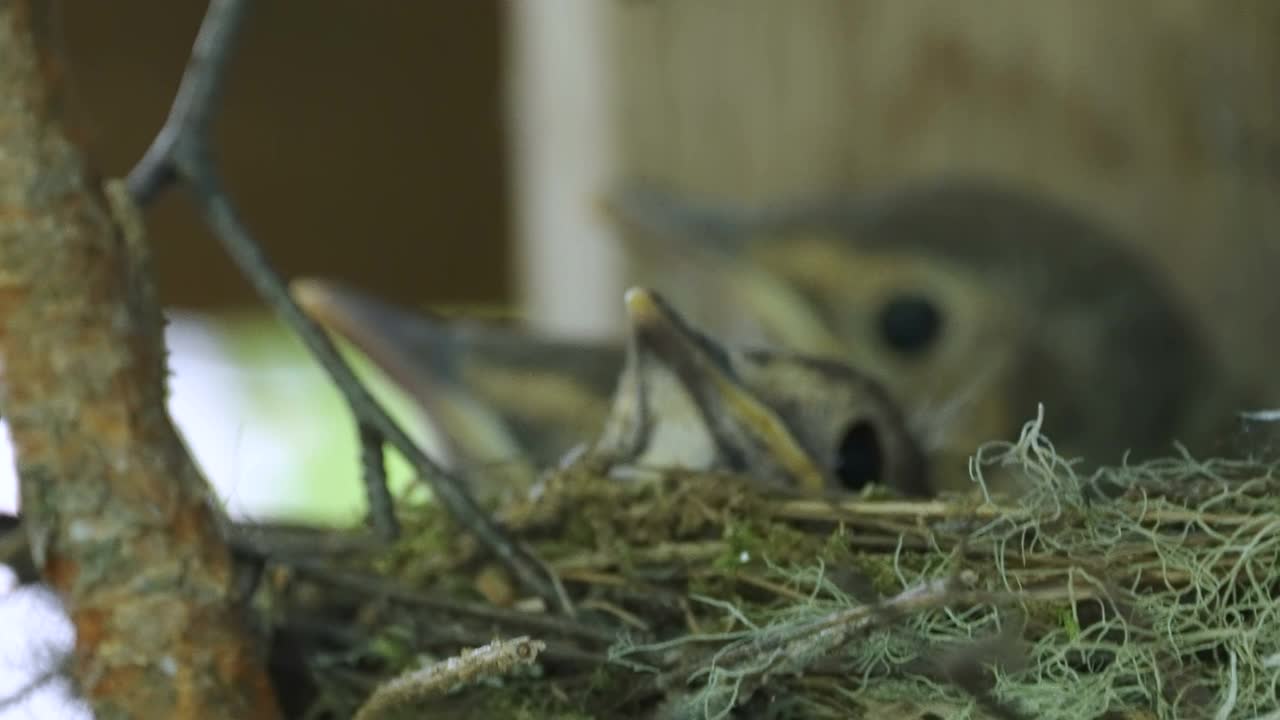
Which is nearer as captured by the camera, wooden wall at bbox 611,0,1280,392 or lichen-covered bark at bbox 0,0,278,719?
lichen-covered bark at bbox 0,0,278,719

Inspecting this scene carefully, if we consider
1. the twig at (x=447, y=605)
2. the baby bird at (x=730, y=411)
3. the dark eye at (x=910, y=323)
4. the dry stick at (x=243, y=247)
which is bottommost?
the dark eye at (x=910, y=323)

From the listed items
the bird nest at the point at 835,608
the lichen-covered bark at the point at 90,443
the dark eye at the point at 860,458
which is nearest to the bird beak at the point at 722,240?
the dark eye at the point at 860,458

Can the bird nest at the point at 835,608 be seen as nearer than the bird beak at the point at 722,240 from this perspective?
Yes

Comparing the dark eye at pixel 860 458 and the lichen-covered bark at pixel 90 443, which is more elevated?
the lichen-covered bark at pixel 90 443

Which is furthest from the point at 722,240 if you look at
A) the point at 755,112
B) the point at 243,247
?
the point at 243,247

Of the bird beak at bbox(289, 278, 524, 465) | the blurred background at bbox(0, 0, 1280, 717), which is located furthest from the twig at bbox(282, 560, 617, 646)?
the blurred background at bbox(0, 0, 1280, 717)

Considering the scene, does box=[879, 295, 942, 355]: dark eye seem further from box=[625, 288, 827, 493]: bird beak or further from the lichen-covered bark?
the lichen-covered bark

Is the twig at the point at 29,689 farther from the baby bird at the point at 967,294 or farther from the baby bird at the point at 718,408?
the baby bird at the point at 967,294
